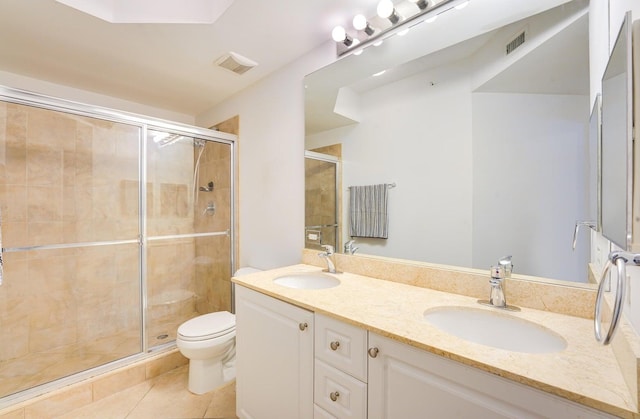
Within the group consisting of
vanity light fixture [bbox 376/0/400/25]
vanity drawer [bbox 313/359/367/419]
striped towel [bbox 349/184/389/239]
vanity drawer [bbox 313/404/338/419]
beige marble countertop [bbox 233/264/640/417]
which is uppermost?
vanity light fixture [bbox 376/0/400/25]

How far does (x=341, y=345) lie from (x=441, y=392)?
36 centimetres

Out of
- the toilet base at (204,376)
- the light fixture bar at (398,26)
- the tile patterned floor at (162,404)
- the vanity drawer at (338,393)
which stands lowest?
the tile patterned floor at (162,404)

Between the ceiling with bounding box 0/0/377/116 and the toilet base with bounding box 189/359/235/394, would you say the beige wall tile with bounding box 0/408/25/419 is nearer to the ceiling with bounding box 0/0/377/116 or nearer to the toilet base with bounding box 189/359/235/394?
the toilet base with bounding box 189/359/235/394

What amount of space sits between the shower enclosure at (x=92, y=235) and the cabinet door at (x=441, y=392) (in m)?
2.03

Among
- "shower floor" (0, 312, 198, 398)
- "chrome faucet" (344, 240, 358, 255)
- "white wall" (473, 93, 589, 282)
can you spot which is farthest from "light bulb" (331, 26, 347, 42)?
"shower floor" (0, 312, 198, 398)

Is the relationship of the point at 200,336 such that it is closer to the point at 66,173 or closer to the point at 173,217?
the point at 173,217

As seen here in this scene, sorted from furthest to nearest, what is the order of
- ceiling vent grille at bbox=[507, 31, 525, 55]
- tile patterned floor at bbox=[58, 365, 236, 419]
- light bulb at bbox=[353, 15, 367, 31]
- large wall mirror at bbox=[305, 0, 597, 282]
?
tile patterned floor at bbox=[58, 365, 236, 419], light bulb at bbox=[353, 15, 367, 31], ceiling vent grille at bbox=[507, 31, 525, 55], large wall mirror at bbox=[305, 0, 597, 282]

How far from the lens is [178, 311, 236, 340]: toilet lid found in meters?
1.78

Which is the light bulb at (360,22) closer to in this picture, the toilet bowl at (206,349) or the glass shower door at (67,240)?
the glass shower door at (67,240)

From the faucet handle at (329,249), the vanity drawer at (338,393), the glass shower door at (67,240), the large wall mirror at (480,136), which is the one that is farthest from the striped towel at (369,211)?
the glass shower door at (67,240)

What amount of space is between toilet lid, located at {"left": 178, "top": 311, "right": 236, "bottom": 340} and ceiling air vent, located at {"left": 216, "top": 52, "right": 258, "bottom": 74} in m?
1.92

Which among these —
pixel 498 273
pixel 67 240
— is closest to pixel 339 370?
pixel 498 273

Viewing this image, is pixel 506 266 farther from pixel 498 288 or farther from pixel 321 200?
pixel 321 200

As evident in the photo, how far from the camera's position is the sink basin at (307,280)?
162 cm
